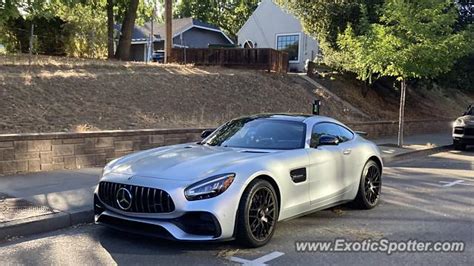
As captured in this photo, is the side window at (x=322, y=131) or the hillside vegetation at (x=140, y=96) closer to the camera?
the side window at (x=322, y=131)

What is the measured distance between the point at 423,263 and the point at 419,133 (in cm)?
1785

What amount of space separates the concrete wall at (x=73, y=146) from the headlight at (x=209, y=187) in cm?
501

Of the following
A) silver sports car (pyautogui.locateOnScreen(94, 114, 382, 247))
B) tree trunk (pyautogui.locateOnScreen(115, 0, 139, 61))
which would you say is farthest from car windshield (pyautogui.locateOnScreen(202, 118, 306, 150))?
tree trunk (pyautogui.locateOnScreen(115, 0, 139, 61))

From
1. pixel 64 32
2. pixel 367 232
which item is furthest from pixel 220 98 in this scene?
pixel 367 232

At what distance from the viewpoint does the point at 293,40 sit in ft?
114

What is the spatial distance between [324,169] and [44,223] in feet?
11.6

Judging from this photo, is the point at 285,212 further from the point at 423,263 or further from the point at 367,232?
the point at 423,263

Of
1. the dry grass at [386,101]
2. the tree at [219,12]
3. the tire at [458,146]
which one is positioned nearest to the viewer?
the tire at [458,146]

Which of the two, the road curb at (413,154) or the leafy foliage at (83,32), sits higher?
the leafy foliage at (83,32)

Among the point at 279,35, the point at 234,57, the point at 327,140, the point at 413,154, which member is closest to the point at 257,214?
the point at 327,140

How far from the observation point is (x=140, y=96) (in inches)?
577

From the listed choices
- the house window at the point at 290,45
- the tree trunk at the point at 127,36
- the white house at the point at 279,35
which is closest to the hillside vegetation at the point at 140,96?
the tree trunk at the point at 127,36

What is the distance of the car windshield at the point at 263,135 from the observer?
663 cm

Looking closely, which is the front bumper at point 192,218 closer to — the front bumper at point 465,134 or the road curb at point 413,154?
the road curb at point 413,154
